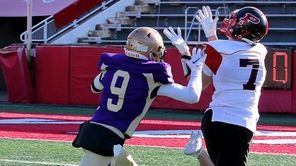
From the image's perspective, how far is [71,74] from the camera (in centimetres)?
1559

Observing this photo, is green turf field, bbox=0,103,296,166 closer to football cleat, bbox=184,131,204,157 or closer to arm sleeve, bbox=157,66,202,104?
football cleat, bbox=184,131,204,157

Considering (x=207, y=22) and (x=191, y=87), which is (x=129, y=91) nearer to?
(x=191, y=87)

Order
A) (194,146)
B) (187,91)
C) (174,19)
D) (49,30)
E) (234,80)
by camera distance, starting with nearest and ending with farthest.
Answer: (187,91), (234,80), (194,146), (174,19), (49,30)

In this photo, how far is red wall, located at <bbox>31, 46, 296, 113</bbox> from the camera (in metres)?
14.6

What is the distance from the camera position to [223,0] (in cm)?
1845

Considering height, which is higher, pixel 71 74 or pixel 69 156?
pixel 69 156

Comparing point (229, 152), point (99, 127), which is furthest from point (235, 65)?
point (99, 127)

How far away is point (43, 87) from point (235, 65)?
11.9 meters

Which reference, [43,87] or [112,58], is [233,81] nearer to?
[112,58]

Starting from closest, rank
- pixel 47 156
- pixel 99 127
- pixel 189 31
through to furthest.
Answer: pixel 99 127 < pixel 47 156 < pixel 189 31

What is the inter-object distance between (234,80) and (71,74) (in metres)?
11.3

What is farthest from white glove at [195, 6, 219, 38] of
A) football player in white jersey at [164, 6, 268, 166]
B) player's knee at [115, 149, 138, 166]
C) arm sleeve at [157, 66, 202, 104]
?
player's knee at [115, 149, 138, 166]

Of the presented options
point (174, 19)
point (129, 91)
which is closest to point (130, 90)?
point (129, 91)

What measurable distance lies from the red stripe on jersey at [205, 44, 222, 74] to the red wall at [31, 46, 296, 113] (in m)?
9.80
